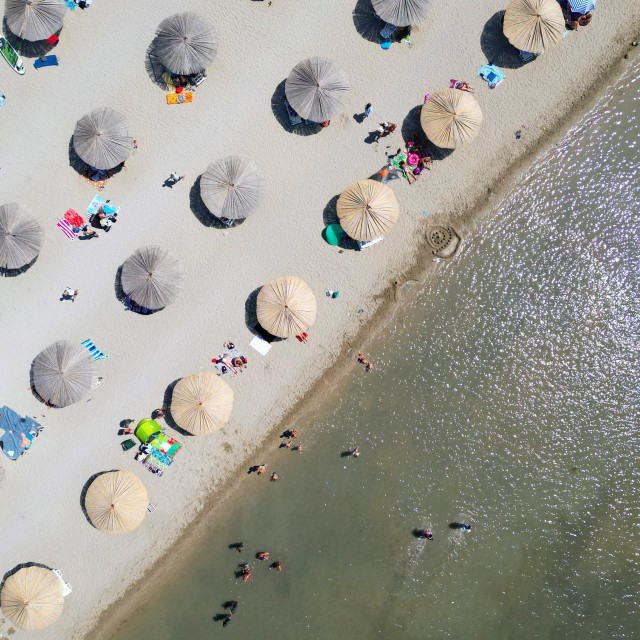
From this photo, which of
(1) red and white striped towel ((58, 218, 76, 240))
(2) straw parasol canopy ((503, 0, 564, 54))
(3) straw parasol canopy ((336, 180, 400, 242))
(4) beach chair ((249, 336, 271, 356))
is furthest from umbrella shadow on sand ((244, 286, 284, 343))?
(2) straw parasol canopy ((503, 0, 564, 54))

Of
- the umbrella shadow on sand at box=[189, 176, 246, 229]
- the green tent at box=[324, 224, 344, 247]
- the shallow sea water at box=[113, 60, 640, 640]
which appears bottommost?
the shallow sea water at box=[113, 60, 640, 640]

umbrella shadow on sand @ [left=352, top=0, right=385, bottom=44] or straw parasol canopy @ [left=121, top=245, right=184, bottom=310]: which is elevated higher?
umbrella shadow on sand @ [left=352, top=0, right=385, bottom=44]

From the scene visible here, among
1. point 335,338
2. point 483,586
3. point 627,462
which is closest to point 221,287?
point 335,338

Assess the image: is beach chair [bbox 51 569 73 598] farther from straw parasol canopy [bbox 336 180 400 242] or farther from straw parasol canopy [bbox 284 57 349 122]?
straw parasol canopy [bbox 284 57 349 122]

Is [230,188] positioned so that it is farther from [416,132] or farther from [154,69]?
[416,132]

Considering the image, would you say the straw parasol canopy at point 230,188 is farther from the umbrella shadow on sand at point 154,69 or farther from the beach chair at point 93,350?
the beach chair at point 93,350

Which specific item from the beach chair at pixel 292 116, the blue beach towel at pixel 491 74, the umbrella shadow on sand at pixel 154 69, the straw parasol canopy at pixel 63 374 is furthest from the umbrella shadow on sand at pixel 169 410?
the blue beach towel at pixel 491 74

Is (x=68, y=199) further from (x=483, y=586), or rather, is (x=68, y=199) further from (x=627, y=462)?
(x=627, y=462)
